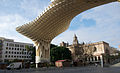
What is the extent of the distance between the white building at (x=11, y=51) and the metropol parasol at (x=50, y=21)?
39055mm

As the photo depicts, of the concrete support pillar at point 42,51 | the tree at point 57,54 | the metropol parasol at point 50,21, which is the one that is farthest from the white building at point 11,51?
the metropol parasol at point 50,21

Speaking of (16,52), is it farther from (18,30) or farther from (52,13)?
(52,13)

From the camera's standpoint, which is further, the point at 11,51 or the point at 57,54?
the point at 11,51

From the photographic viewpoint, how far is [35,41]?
37406 mm

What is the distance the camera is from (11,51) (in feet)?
242

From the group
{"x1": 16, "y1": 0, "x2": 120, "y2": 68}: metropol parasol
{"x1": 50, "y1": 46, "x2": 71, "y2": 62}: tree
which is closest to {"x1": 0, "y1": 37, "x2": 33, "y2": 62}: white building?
{"x1": 50, "y1": 46, "x2": 71, "y2": 62}: tree

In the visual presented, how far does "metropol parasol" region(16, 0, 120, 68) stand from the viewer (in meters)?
23.4

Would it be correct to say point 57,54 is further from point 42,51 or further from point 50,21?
point 50,21

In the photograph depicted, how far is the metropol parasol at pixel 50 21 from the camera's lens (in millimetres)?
23367

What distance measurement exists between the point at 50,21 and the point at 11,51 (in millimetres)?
52733

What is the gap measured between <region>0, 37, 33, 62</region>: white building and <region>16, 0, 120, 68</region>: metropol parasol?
128 feet

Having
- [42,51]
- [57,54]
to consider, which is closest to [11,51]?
[57,54]

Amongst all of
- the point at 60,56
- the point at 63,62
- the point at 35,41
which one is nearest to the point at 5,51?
the point at 60,56

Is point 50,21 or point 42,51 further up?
point 50,21
